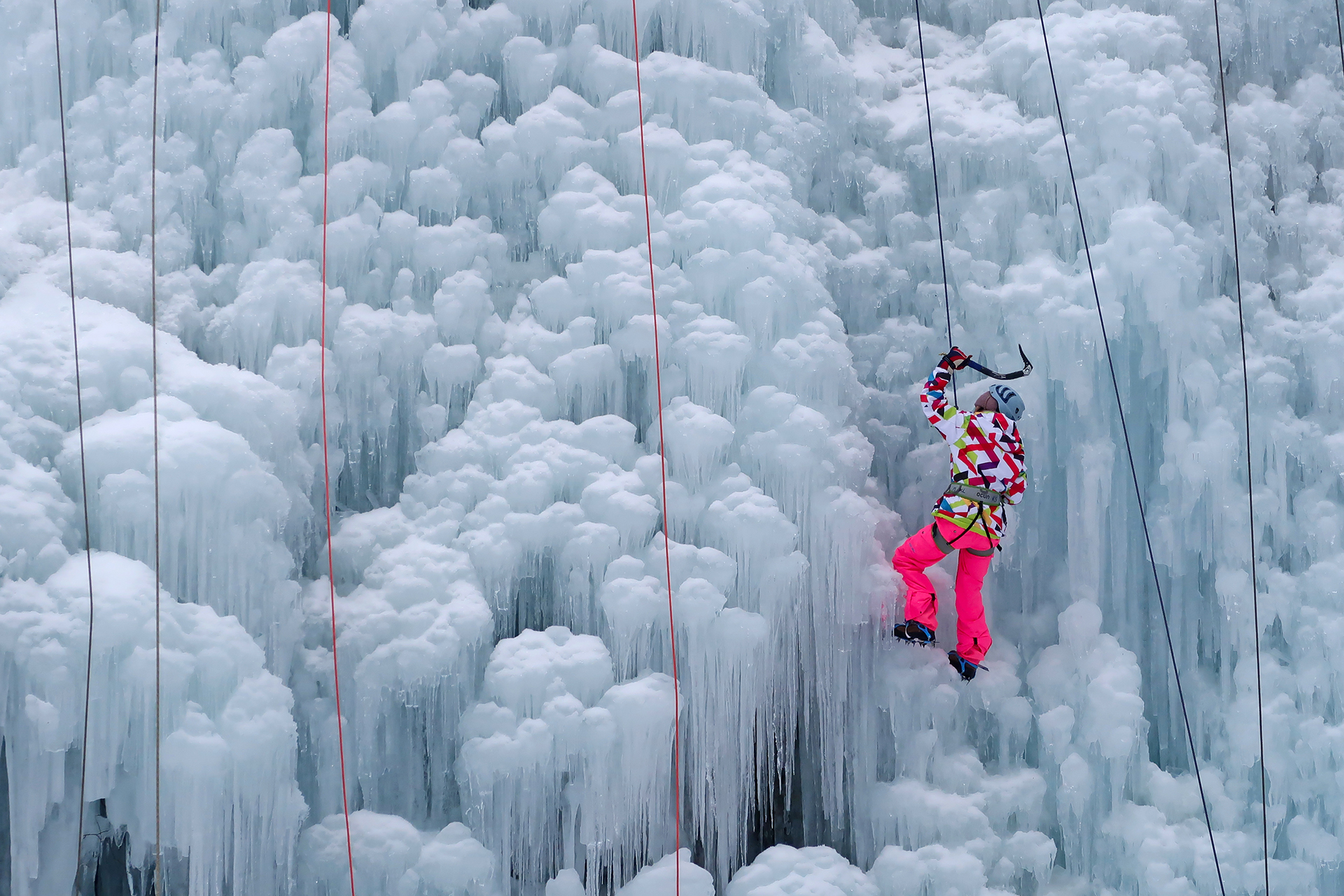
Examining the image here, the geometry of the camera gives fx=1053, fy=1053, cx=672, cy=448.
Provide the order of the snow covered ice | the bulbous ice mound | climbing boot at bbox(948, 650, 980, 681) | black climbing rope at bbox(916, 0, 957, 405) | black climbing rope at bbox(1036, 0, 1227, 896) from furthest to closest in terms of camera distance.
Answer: black climbing rope at bbox(916, 0, 957, 405), black climbing rope at bbox(1036, 0, 1227, 896), climbing boot at bbox(948, 650, 980, 681), the snow covered ice, the bulbous ice mound

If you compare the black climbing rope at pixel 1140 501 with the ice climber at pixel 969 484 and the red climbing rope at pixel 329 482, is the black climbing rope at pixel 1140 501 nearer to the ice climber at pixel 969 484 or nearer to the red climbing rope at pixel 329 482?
the ice climber at pixel 969 484

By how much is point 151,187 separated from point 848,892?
13.6ft

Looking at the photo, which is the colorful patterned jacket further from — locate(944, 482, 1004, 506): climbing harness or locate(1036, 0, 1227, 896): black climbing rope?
locate(1036, 0, 1227, 896): black climbing rope

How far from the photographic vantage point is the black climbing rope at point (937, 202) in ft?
15.9

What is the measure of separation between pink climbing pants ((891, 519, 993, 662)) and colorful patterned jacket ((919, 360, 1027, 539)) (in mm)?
75

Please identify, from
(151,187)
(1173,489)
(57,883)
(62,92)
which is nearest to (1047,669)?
(1173,489)

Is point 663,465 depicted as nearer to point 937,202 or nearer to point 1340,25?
point 937,202

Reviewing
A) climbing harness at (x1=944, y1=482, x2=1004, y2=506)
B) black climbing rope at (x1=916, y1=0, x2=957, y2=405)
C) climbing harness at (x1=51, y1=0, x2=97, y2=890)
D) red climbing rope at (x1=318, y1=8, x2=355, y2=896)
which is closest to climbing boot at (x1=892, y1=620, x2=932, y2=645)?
climbing harness at (x1=944, y1=482, x2=1004, y2=506)

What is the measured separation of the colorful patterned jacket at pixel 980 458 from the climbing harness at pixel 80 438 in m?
3.20

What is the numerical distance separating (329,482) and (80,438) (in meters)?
0.93

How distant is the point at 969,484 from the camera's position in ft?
13.7

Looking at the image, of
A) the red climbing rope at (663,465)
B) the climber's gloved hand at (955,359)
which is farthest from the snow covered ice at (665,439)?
the climber's gloved hand at (955,359)

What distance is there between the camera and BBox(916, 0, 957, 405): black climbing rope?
484 centimetres

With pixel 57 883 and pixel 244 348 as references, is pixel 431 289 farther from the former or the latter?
pixel 57 883
